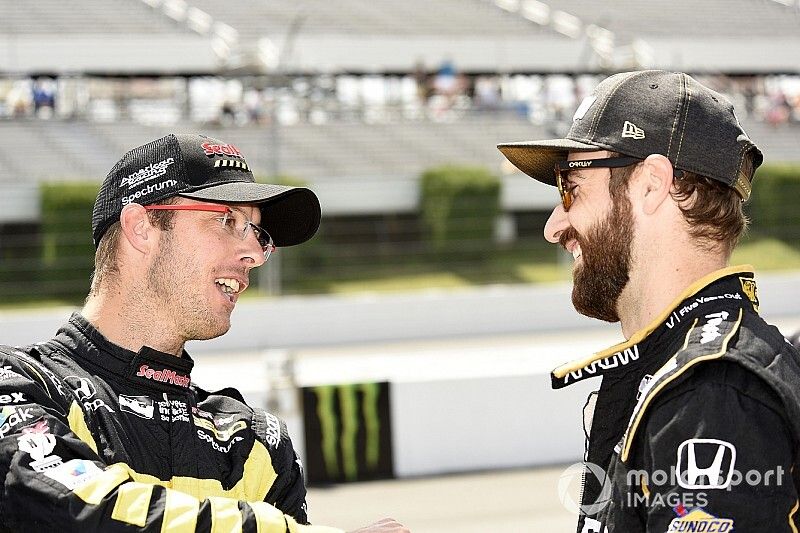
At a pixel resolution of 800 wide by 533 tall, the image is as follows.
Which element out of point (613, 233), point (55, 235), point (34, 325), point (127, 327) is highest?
point (613, 233)

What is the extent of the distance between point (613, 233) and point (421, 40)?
24500 mm

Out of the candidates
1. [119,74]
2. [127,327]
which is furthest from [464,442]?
[119,74]

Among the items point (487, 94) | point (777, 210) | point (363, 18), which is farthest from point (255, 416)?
point (363, 18)

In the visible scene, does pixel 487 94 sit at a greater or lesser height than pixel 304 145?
greater

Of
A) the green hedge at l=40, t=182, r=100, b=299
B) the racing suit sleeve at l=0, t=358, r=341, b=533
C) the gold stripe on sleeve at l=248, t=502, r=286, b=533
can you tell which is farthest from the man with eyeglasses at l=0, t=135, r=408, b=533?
the green hedge at l=40, t=182, r=100, b=299

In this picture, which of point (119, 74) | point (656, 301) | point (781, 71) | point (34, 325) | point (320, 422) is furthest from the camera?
point (781, 71)

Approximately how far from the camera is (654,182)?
6.88 feet

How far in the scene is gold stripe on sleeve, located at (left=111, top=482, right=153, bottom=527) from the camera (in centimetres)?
201

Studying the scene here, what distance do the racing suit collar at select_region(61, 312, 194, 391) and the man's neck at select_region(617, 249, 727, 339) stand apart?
1.12 metres

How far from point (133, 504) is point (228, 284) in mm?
774

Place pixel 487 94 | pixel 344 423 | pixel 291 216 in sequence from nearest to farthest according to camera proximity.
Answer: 1. pixel 291 216
2. pixel 344 423
3. pixel 487 94

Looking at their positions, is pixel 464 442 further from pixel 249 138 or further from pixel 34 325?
pixel 249 138

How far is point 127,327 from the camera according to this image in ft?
8.45

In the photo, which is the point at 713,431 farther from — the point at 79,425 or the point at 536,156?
the point at 79,425
